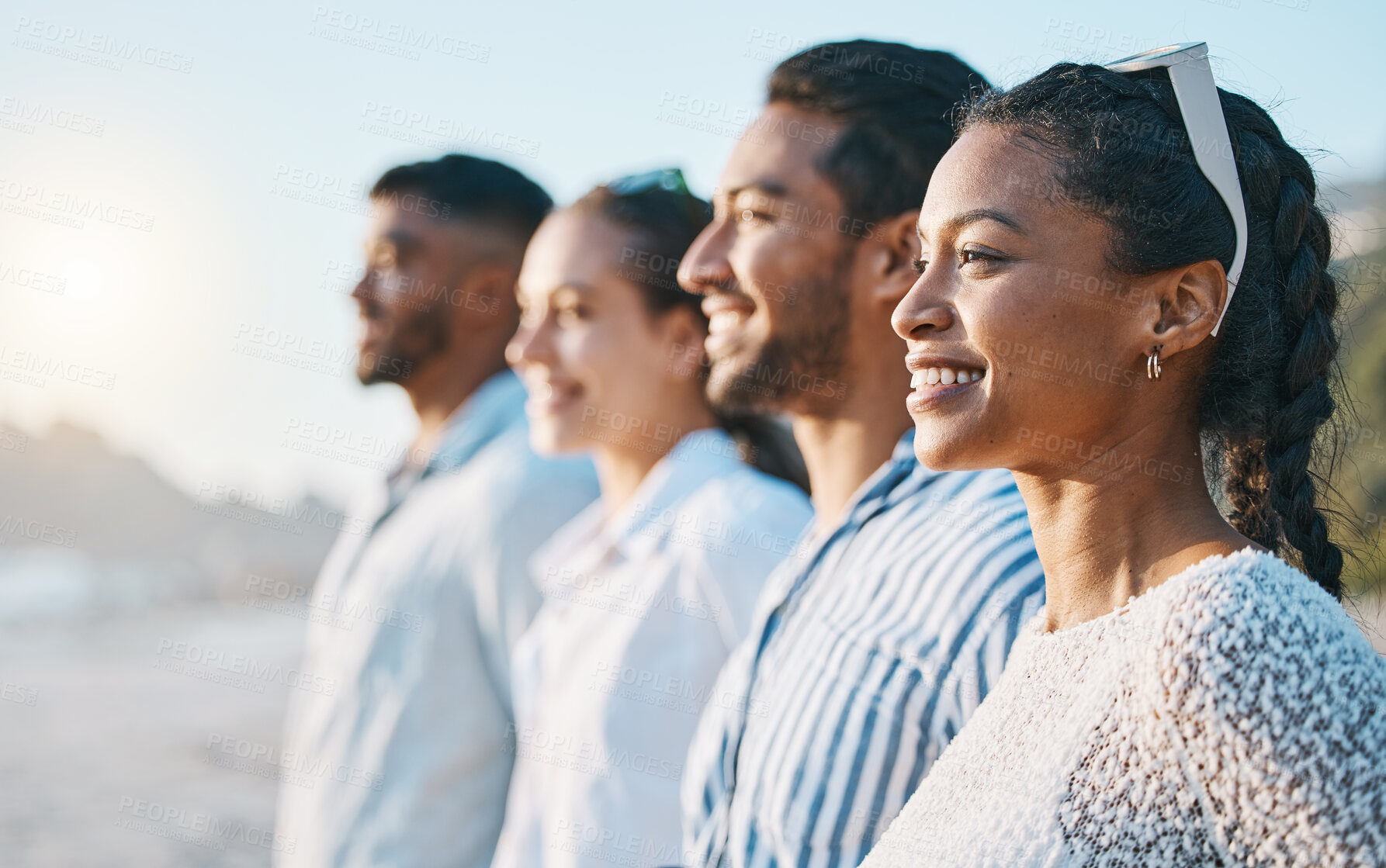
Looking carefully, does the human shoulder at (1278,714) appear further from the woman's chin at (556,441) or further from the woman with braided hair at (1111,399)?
the woman's chin at (556,441)

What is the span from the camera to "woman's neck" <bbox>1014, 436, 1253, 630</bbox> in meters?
1.53

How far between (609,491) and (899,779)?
7.42 ft

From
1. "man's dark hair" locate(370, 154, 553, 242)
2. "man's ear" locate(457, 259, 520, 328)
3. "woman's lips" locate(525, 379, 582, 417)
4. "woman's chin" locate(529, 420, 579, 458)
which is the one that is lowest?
"woman's chin" locate(529, 420, 579, 458)

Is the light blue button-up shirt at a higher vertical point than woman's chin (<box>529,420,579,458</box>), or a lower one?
lower

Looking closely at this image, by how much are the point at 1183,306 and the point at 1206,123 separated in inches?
10.9

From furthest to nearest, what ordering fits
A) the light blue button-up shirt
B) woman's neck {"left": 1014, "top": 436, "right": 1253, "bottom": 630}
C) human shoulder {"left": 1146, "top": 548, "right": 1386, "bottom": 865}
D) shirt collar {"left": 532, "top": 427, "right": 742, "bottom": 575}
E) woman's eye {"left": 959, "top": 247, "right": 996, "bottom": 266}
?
the light blue button-up shirt < shirt collar {"left": 532, "top": 427, "right": 742, "bottom": 575} < woman's eye {"left": 959, "top": 247, "right": 996, "bottom": 266} < woman's neck {"left": 1014, "top": 436, "right": 1253, "bottom": 630} < human shoulder {"left": 1146, "top": 548, "right": 1386, "bottom": 865}

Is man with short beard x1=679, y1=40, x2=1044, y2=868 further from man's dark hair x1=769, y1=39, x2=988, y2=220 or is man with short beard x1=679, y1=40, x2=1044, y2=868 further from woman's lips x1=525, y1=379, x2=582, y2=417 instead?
woman's lips x1=525, y1=379, x2=582, y2=417

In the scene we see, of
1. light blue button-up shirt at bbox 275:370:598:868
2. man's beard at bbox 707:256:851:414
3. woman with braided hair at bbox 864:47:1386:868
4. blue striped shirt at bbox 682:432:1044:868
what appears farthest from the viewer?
light blue button-up shirt at bbox 275:370:598:868

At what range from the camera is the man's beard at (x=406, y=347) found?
513cm

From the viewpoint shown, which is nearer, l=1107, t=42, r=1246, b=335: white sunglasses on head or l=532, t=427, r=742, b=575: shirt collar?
l=1107, t=42, r=1246, b=335: white sunglasses on head

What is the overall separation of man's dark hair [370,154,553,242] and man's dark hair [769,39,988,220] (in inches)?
96.0

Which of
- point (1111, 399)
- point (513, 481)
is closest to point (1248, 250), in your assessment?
point (1111, 399)

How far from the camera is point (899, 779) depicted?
2.09m

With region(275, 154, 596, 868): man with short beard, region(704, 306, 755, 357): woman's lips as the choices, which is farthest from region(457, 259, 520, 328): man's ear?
region(704, 306, 755, 357): woman's lips
